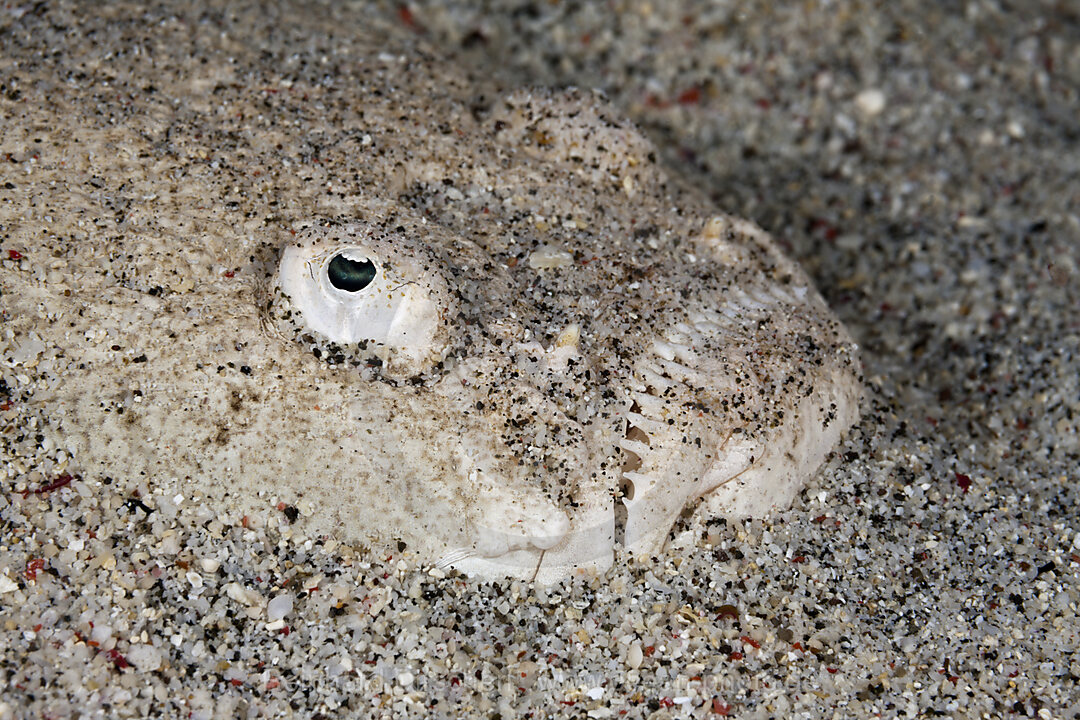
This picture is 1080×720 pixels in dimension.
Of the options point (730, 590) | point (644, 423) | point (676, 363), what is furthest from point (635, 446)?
point (730, 590)

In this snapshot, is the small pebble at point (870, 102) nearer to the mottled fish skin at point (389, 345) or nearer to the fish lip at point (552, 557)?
the mottled fish skin at point (389, 345)

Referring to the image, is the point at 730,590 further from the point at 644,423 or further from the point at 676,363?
the point at 676,363

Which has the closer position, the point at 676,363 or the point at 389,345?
the point at 389,345

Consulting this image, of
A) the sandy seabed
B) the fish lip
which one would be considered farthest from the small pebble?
the fish lip

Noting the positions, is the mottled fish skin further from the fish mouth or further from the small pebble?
the small pebble

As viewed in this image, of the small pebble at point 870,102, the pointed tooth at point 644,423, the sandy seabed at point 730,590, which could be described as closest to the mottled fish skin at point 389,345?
the pointed tooth at point 644,423

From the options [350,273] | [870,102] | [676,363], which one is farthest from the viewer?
[870,102]
